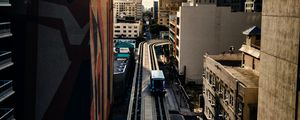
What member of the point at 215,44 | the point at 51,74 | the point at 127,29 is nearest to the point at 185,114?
the point at 215,44

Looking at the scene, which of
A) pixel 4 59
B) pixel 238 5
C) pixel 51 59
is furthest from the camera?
pixel 238 5

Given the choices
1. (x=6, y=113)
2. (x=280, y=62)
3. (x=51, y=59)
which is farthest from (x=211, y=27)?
(x=6, y=113)

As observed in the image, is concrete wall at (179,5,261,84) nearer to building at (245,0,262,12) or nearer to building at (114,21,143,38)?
building at (245,0,262,12)

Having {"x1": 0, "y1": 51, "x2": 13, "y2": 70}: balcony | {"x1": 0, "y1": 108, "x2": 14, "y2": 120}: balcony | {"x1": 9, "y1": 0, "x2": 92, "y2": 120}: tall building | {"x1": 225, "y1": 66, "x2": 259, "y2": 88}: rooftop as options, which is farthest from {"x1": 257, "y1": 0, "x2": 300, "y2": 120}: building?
{"x1": 0, "y1": 51, "x2": 13, "y2": 70}: balcony

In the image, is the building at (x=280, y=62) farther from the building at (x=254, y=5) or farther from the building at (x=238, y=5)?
the building at (x=238, y=5)

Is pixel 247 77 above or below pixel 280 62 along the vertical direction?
below

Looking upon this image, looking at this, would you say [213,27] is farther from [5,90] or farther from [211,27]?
[5,90]
